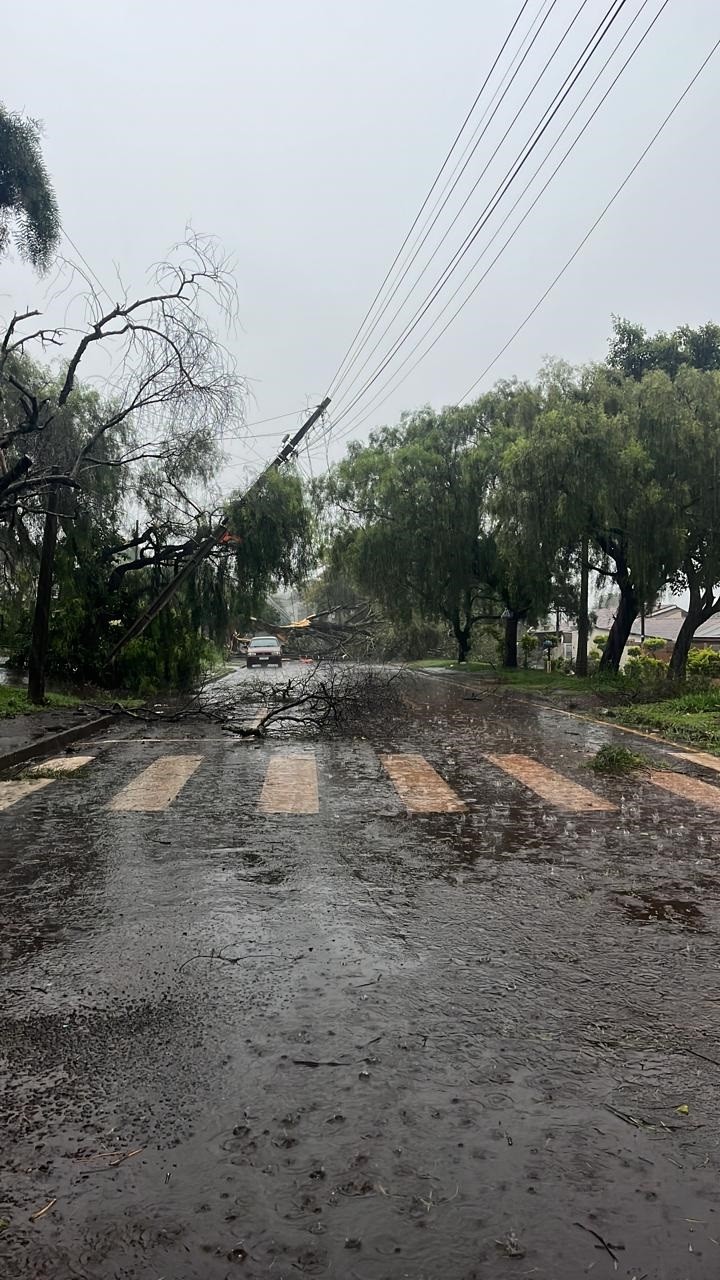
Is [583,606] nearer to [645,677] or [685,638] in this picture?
[645,677]

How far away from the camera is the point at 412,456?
110 feet

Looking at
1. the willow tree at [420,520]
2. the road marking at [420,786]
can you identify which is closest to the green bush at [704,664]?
the willow tree at [420,520]

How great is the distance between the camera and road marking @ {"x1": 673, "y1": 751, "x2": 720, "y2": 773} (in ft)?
34.5

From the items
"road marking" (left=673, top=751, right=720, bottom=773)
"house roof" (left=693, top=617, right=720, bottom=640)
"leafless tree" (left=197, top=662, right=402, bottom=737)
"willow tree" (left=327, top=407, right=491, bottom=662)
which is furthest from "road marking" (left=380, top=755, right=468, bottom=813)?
"house roof" (left=693, top=617, right=720, bottom=640)

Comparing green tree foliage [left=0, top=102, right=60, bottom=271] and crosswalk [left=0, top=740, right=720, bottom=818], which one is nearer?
crosswalk [left=0, top=740, right=720, bottom=818]

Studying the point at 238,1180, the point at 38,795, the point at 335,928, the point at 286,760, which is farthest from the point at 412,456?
the point at 238,1180

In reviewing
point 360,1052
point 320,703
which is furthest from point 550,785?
point 320,703

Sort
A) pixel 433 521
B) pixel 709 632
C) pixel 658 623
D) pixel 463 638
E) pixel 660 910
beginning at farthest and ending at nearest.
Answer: pixel 658 623 → pixel 709 632 → pixel 463 638 → pixel 433 521 → pixel 660 910

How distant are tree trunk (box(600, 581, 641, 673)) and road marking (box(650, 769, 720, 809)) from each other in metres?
16.6

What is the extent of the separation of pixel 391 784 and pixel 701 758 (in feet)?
14.9

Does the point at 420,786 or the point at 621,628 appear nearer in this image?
the point at 420,786

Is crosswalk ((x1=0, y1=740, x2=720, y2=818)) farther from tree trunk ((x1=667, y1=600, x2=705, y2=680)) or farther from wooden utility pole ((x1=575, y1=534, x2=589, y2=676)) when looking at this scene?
tree trunk ((x1=667, y1=600, x2=705, y2=680))

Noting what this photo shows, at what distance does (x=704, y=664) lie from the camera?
99.6 ft

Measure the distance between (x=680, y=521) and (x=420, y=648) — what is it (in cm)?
2730
